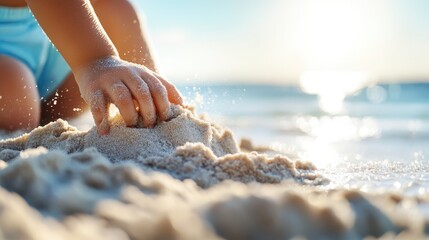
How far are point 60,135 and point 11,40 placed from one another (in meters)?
1.08

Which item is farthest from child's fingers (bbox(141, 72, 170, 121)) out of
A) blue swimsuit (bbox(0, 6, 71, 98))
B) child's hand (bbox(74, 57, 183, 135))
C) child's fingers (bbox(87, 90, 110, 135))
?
blue swimsuit (bbox(0, 6, 71, 98))

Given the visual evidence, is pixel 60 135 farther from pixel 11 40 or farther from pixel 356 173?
pixel 11 40

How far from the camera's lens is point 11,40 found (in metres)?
2.43

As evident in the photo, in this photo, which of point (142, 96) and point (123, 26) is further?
point (123, 26)

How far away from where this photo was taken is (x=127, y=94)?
4.29 ft

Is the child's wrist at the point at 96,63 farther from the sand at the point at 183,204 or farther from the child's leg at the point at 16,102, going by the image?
the child's leg at the point at 16,102

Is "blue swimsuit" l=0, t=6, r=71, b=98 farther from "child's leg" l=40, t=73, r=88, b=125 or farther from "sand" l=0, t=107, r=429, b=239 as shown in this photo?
"sand" l=0, t=107, r=429, b=239

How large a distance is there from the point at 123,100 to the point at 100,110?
0.07m

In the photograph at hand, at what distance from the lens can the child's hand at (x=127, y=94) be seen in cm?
131

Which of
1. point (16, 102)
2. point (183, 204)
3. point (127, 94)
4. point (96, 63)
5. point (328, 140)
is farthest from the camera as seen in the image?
point (328, 140)

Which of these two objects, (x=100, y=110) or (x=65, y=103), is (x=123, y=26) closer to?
(x=65, y=103)

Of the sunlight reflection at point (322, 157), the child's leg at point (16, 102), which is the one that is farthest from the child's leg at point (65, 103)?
the sunlight reflection at point (322, 157)

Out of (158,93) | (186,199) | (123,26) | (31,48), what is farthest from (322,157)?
(186,199)

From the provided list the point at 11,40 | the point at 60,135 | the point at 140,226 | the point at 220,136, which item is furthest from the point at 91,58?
the point at 11,40
